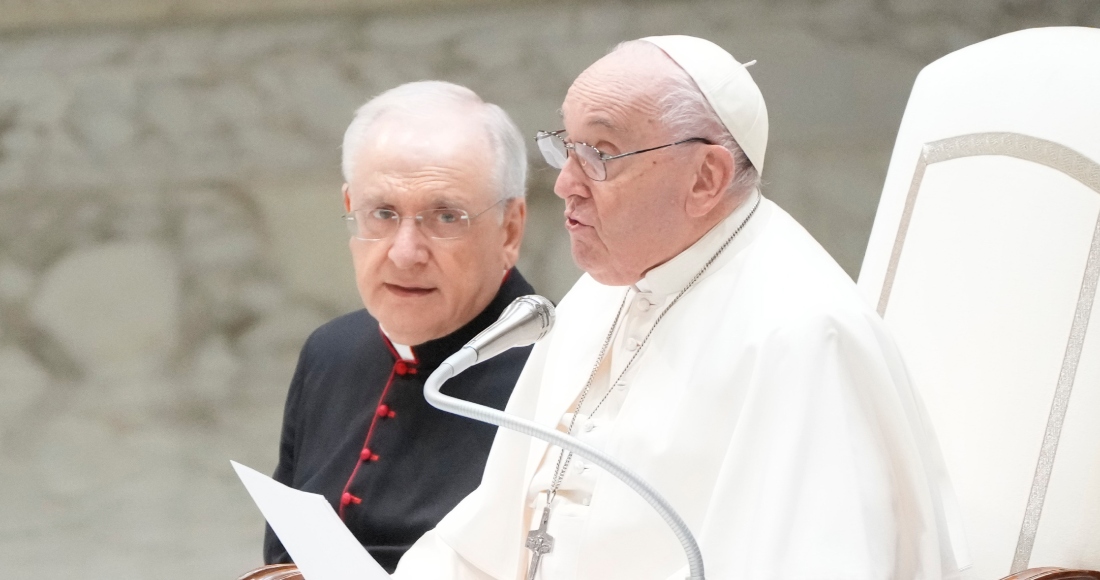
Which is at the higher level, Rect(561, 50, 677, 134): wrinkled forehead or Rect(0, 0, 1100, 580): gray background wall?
Rect(0, 0, 1100, 580): gray background wall

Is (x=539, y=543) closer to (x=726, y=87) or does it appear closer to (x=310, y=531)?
(x=310, y=531)

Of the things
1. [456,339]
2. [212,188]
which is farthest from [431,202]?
[212,188]

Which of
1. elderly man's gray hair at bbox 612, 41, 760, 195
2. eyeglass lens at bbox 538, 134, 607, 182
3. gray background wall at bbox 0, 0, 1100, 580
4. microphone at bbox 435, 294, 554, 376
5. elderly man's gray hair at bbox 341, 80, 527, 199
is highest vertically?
gray background wall at bbox 0, 0, 1100, 580

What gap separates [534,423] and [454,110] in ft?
5.02

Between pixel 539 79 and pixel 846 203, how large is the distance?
1466 mm

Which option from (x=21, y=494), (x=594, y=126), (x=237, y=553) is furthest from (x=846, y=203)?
(x=21, y=494)

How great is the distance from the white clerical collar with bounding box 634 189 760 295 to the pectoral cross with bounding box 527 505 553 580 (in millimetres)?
485

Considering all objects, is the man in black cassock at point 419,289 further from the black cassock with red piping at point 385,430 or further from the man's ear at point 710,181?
the man's ear at point 710,181

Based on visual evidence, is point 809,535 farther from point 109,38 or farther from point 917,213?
point 109,38

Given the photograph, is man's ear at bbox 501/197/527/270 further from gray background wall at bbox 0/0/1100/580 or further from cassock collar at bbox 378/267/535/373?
gray background wall at bbox 0/0/1100/580

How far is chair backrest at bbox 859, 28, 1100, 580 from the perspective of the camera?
100 inches

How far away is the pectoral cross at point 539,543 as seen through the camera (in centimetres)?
236

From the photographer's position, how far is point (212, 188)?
20.0 feet

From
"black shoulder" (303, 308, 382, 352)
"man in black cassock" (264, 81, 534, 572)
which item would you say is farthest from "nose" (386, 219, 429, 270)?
"black shoulder" (303, 308, 382, 352)
